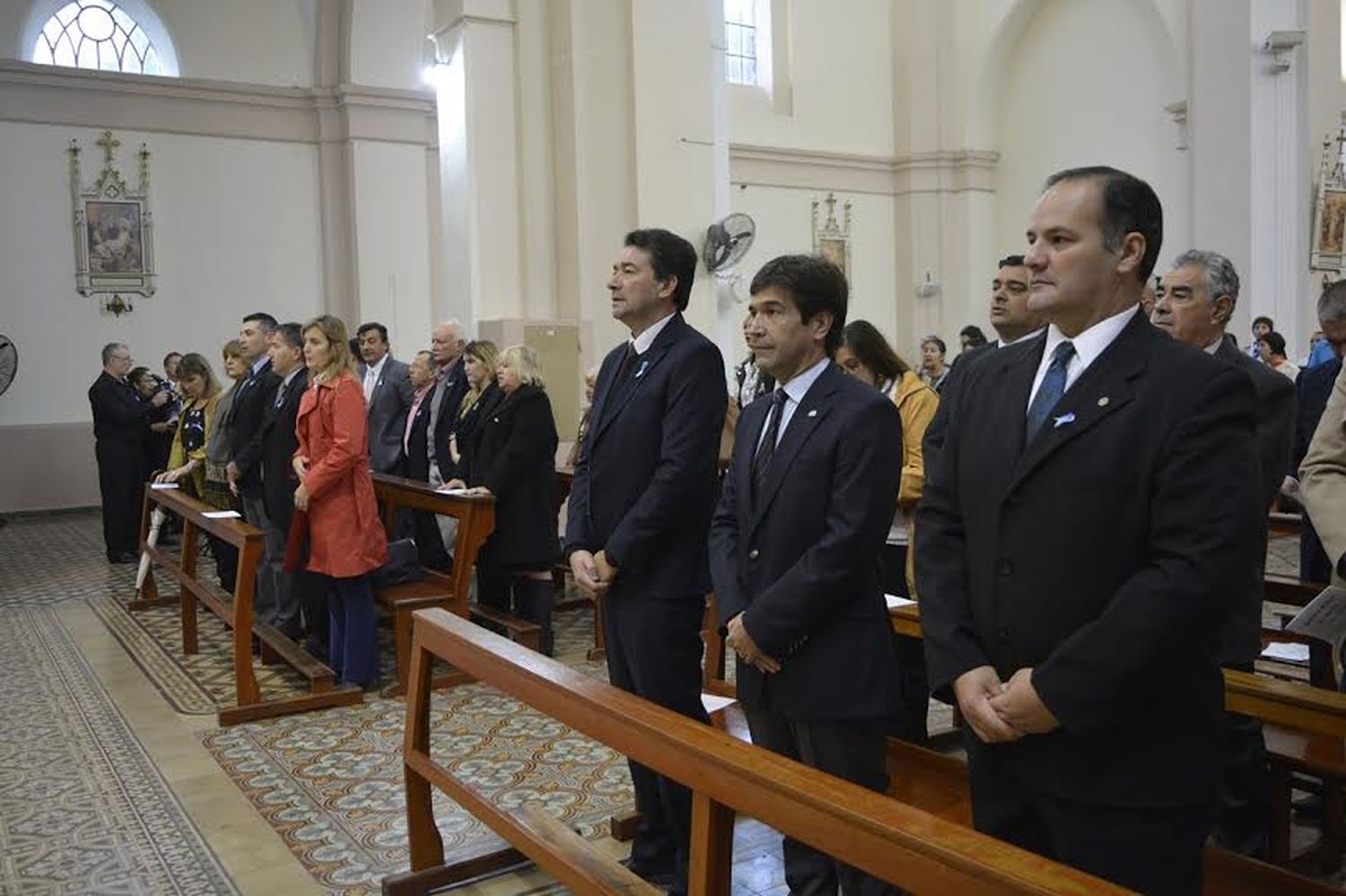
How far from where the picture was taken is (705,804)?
211 centimetres

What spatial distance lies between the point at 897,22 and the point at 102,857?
16560 mm

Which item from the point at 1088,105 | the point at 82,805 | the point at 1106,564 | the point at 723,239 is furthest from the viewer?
the point at 1088,105

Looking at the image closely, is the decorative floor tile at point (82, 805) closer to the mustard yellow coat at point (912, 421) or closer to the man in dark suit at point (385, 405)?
the man in dark suit at point (385, 405)

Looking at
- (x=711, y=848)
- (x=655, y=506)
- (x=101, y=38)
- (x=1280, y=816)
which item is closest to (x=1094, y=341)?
(x=711, y=848)

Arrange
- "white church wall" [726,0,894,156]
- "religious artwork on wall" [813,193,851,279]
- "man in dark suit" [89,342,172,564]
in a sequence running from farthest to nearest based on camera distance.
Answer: "religious artwork on wall" [813,193,851,279], "white church wall" [726,0,894,156], "man in dark suit" [89,342,172,564]

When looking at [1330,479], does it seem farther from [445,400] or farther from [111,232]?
[111,232]

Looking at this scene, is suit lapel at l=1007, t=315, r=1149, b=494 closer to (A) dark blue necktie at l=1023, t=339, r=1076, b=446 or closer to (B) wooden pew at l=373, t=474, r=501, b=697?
(A) dark blue necktie at l=1023, t=339, r=1076, b=446

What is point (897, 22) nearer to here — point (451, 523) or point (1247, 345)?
point (1247, 345)

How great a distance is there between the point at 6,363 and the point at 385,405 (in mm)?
5895

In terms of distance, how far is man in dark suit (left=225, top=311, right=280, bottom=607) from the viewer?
20.2ft

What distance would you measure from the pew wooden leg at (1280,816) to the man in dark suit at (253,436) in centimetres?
470

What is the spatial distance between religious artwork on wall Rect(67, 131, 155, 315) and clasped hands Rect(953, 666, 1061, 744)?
1260cm

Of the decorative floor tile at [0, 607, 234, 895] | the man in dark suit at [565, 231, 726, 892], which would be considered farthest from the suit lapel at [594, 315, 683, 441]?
the decorative floor tile at [0, 607, 234, 895]

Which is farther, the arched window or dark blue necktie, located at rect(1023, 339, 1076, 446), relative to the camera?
the arched window
